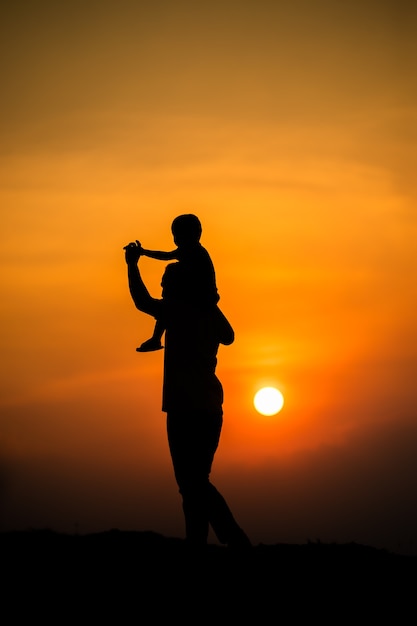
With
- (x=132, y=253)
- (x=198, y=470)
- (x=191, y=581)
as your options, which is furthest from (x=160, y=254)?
(x=191, y=581)

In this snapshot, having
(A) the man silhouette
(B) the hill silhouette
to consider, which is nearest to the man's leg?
(A) the man silhouette

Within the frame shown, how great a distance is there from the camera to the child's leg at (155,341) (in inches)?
445

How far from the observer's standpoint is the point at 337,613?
9672 mm

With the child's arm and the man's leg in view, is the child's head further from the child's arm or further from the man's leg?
the man's leg

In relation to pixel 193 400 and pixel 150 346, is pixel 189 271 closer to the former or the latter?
pixel 150 346

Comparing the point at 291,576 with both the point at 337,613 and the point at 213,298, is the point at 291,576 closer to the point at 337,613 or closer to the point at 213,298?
the point at 337,613

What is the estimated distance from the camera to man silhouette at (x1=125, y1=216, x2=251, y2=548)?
1101 centimetres

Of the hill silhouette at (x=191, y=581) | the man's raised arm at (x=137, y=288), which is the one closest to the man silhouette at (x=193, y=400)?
the man's raised arm at (x=137, y=288)

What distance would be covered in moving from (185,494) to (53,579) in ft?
5.15

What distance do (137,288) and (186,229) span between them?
75 cm

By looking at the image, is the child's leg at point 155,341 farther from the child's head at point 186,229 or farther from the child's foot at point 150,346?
the child's head at point 186,229

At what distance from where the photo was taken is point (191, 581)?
10242mm

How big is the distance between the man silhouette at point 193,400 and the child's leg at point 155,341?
8 cm

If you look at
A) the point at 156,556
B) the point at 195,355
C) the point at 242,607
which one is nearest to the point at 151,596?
the point at 242,607
